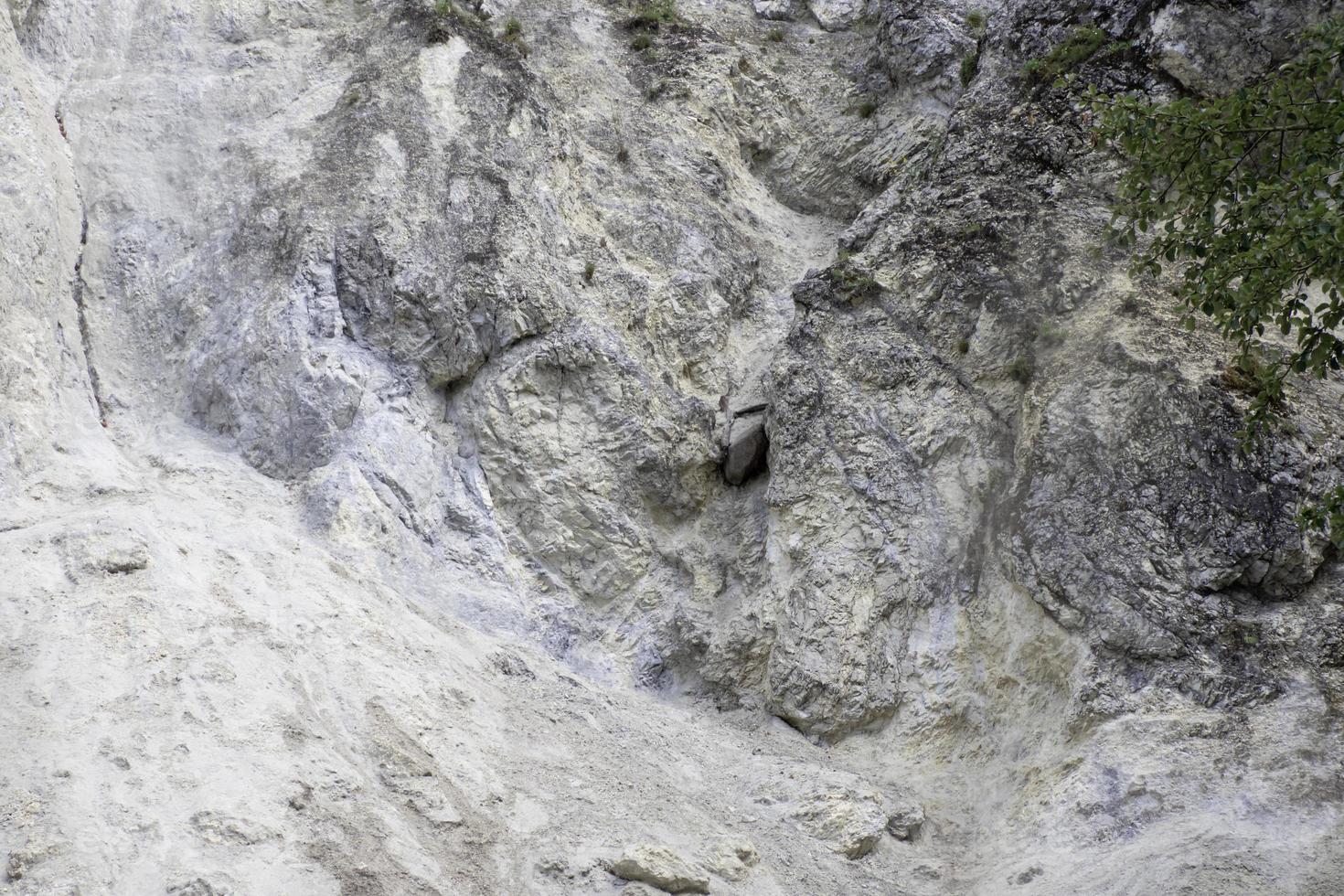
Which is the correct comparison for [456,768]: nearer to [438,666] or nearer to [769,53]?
[438,666]

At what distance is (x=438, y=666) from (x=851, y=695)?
14.9ft

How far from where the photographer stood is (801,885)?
10.4m

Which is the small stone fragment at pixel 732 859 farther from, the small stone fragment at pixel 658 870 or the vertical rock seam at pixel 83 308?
the vertical rock seam at pixel 83 308

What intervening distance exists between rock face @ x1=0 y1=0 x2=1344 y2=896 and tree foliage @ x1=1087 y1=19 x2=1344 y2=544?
7.05 ft

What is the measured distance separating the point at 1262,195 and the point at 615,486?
8405mm

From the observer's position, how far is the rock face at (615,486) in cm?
1010

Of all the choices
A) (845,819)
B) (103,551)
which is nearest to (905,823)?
(845,819)

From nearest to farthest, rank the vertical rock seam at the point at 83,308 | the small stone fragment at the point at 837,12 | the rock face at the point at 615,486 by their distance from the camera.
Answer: the rock face at the point at 615,486 → the vertical rock seam at the point at 83,308 → the small stone fragment at the point at 837,12

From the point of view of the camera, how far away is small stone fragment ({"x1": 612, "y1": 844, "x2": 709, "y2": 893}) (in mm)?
9492

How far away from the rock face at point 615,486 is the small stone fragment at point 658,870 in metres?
0.04

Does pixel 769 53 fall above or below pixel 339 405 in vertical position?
above

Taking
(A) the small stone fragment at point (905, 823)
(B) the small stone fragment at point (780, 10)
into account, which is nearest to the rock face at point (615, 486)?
(A) the small stone fragment at point (905, 823)

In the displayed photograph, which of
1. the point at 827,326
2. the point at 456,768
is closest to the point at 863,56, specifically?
the point at 827,326

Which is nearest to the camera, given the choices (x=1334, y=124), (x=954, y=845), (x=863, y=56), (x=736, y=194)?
(x=1334, y=124)
